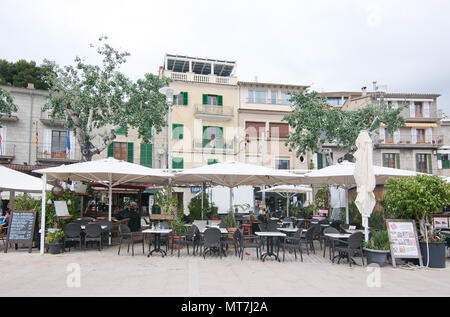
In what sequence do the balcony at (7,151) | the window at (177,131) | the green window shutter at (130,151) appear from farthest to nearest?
the window at (177,131)
the green window shutter at (130,151)
the balcony at (7,151)

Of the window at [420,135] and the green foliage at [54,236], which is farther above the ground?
the window at [420,135]

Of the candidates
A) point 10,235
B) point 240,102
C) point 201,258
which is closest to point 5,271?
→ point 10,235

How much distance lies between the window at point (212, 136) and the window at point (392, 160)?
15.5m

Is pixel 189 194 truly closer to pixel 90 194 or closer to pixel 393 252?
pixel 90 194

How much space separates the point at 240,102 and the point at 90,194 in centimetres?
1623

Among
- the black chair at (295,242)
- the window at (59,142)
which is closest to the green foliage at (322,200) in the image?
the black chair at (295,242)

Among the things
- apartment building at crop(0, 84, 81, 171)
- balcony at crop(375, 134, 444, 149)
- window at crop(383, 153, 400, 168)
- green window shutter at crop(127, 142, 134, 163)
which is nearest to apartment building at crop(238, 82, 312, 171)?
green window shutter at crop(127, 142, 134, 163)

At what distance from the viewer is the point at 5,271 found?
23.1 ft

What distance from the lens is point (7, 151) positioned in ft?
74.2

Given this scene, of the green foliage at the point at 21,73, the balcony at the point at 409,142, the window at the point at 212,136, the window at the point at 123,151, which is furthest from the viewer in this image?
the balcony at the point at 409,142

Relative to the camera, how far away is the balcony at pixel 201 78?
25984 millimetres

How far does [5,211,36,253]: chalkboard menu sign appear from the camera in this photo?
9.73m

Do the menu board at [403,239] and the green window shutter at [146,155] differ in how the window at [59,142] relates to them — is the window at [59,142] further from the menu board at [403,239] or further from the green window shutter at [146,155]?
the menu board at [403,239]

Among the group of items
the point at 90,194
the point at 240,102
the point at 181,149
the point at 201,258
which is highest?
the point at 240,102
